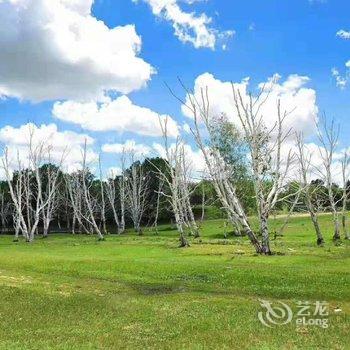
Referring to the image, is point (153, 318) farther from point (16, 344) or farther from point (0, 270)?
point (0, 270)

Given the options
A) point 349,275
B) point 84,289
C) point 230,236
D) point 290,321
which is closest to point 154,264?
point 84,289

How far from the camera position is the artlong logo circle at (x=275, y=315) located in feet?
53.6

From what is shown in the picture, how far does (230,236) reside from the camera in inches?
2598

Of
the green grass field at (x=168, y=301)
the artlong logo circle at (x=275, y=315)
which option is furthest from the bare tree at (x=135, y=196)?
the artlong logo circle at (x=275, y=315)

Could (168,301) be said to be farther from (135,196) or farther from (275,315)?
(135,196)

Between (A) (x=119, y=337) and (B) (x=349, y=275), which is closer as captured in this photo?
(A) (x=119, y=337)

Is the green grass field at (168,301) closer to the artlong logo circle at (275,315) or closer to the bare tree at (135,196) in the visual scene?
the artlong logo circle at (275,315)

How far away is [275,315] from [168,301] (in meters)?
4.91

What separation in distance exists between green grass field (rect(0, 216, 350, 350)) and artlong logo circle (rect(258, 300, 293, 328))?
0.30m

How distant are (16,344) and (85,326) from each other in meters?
2.62

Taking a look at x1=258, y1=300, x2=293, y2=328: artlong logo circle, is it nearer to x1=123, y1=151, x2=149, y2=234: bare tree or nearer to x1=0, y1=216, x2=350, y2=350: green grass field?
x1=0, y1=216, x2=350, y2=350: green grass field

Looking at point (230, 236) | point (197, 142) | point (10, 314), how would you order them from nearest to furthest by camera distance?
1. point (10, 314)
2. point (197, 142)
3. point (230, 236)

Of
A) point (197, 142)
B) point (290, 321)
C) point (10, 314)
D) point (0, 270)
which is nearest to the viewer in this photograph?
point (290, 321)

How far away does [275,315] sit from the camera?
56.5 ft
